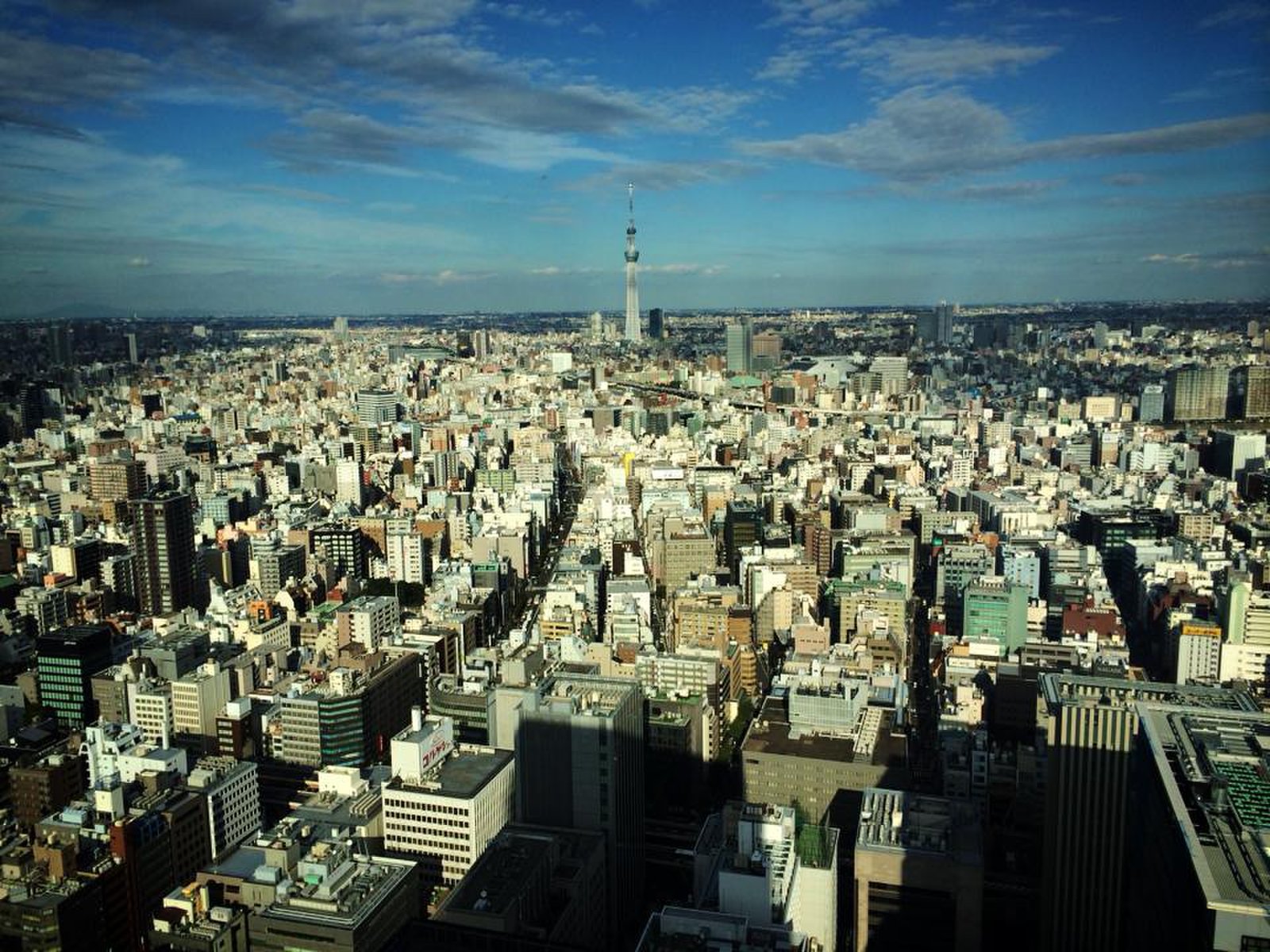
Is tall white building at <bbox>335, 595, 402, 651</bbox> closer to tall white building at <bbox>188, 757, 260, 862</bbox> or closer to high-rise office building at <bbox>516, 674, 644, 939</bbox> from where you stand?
tall white building at <bbox>188, 757, 260, 862</bbox>

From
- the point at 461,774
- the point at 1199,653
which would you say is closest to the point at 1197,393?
the point at 1199,653

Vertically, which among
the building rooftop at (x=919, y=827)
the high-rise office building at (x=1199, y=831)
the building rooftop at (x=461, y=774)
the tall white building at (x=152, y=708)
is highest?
the high-rise office building at (x=1199, y=831)

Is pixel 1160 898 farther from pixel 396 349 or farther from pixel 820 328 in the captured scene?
pixel 396 349

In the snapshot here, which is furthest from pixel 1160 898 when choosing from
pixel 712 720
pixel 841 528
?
pixel 841 528

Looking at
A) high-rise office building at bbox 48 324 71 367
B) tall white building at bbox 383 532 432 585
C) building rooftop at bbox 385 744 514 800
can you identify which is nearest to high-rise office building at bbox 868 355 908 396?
tall white building at bbox 383 532 432 585

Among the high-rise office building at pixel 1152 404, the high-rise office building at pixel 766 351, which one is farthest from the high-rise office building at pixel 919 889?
the high-rise office building at pixel 766 351

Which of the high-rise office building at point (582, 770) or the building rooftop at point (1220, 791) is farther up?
the building rooftop at point (1220, 791)

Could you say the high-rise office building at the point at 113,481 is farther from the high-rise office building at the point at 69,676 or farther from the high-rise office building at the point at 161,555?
the high-rise office building at the point at 69,676
